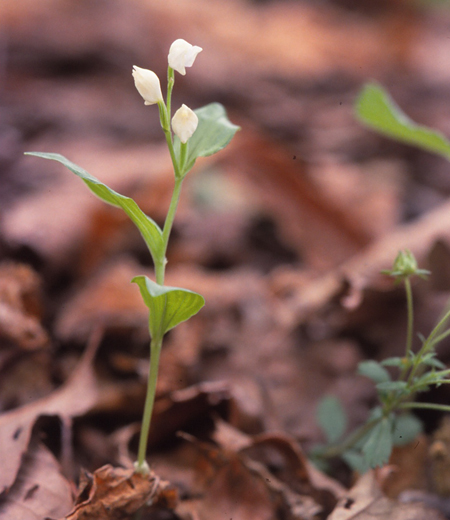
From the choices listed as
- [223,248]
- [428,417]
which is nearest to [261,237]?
[223,248]

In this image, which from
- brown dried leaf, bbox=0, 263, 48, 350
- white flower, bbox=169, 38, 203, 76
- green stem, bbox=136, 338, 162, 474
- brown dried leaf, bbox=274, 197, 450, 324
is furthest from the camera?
brown dried leaf, bbox=274, 197, 450, 324

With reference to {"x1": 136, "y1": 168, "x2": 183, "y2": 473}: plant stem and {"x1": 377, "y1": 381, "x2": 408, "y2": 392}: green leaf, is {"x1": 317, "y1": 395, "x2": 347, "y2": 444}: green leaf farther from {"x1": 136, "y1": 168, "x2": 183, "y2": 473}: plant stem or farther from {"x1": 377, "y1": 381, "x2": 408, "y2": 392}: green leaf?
{"x1": 136, "y1": 168, "x2": 183, "y2": 473}: plant stem

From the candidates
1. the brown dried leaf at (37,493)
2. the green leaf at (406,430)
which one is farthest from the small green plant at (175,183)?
the green leaf at (406,430)

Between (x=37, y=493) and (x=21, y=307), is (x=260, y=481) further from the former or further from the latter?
(x=21, y=307)

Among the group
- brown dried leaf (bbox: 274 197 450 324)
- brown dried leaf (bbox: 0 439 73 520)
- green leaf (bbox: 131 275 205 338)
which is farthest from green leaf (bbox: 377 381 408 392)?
brown dried leaf (bbox: 0 439 73 520)

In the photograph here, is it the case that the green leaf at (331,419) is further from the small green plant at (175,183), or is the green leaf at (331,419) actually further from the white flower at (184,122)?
the white flower at (184,122)

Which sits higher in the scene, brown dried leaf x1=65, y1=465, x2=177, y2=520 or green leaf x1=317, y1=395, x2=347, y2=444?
brown dried leaf x1=65, y1=465, x2=177, y2=520
